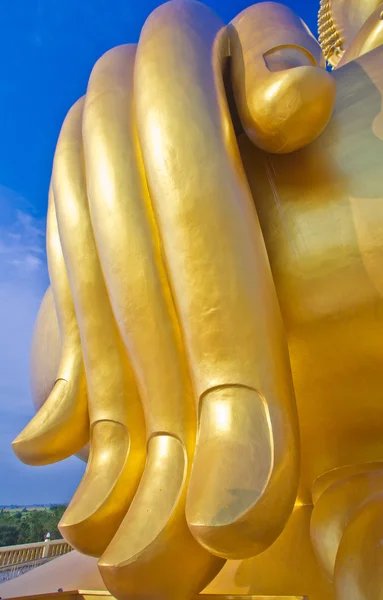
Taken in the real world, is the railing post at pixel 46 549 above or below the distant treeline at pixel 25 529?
above

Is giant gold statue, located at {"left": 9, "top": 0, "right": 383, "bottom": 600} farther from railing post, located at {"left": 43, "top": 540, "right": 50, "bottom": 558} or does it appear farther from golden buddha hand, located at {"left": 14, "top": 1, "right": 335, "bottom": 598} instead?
railing post, located at {"left": 43, "top": 540, "right": 50, "bottom": 558}

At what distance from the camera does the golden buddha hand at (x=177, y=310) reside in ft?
4.19

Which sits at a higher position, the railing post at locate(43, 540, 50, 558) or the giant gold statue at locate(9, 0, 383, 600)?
the giant gold statue at locate(9, 0, 383, 600)

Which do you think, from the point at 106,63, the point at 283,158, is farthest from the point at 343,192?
the point at 106,63

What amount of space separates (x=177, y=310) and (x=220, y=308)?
156 mm

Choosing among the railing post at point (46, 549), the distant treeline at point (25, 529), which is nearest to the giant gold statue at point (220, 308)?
the railing post at point (46, 549)

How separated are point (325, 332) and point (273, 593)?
81 centimetres

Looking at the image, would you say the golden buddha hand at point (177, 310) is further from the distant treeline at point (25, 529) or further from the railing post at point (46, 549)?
the distant treeline at point (25, 529)

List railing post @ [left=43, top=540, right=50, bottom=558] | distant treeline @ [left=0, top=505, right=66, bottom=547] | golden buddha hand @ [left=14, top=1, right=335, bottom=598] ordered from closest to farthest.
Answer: golden buddha hand @ [left=14, top=1, right=335, bottom=598]
railing post @ [left=43, top=540, right=50, bottom=558]
distant treeline @ [left=0, top=505, right=66, bottom=547]

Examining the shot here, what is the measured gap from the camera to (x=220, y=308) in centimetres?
137

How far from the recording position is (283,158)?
5.38 ft

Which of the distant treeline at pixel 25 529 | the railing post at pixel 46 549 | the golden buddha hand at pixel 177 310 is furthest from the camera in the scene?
the distant treeline at pixel 25 529

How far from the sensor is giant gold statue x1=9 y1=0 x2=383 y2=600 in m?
1.29

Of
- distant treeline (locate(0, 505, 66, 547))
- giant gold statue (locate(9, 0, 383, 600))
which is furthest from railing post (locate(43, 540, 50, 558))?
giant gold statue (locate(9, 0, 383, 600))
